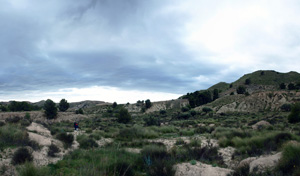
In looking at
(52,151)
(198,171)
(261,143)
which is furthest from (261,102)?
(52,151)

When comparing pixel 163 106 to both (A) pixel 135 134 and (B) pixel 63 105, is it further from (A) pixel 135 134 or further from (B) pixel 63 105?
(A) pixel 135 134

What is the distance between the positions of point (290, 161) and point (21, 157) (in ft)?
39.1

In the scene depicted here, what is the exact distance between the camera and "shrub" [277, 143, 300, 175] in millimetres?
6703

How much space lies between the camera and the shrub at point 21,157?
349 inches

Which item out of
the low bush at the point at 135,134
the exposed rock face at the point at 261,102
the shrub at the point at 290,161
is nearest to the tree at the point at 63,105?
the exposed rock face at the point at 261,102

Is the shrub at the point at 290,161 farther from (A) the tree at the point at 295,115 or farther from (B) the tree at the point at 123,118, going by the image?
(B) the tree at the point at 123,118

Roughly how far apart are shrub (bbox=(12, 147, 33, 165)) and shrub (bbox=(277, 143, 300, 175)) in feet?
36.2

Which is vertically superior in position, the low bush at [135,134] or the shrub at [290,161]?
the shrub at [290,161]

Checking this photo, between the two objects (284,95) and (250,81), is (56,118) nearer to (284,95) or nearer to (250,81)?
(284,95)

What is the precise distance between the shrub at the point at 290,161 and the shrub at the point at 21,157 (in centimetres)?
1103

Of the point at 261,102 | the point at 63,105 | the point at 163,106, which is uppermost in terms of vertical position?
the point at 63,105

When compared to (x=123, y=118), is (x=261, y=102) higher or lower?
higher

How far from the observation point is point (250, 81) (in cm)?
10138

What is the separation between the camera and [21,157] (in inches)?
362
